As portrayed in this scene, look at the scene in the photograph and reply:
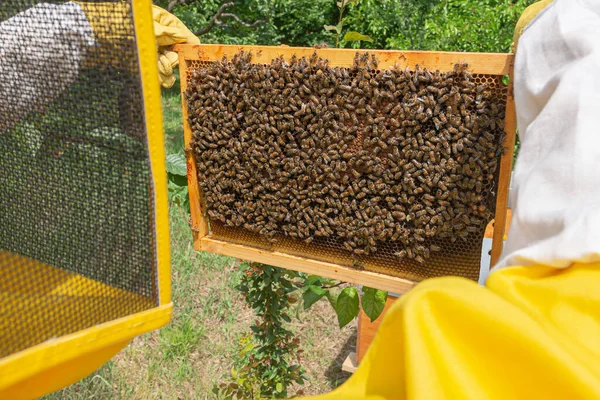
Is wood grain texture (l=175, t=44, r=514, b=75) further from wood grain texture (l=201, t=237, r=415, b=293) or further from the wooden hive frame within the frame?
wood grain texture (l=201, t=237, r=415, b=293)

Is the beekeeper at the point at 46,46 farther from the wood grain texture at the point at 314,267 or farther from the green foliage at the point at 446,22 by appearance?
the green foliage at the point at 446,22

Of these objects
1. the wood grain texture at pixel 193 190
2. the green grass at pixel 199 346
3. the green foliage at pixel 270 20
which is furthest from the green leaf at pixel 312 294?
the green foliage at pixel 270 20

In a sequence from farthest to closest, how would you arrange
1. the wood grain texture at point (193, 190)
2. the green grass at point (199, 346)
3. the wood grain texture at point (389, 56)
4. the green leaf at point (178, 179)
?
1. the green grass at point (199, 346)
2. the green leaf at point (178, 179)
3. the wood grain texture at point (193, 190)
4. the wood grain texture at point (389, 56)

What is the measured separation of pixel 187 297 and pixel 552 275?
4.35m

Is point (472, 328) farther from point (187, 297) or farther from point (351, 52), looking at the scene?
point (187, 297)

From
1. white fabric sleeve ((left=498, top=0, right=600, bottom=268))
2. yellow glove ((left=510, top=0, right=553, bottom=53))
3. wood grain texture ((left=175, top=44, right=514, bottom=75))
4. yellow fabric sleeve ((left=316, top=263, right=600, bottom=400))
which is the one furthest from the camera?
wood grain texture ((left=175, top=44, right=514, bottom=75))

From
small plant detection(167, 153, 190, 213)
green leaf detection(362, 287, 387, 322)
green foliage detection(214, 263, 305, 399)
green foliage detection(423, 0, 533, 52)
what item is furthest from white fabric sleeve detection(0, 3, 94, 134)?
green foliage detection(423, 0, 533, 52)

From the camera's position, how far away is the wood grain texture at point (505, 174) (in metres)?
1.74

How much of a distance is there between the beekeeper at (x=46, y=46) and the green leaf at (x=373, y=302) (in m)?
1.83

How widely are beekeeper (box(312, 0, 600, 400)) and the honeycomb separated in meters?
0.66

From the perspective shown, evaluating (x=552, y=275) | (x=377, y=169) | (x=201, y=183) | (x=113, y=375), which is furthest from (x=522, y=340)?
(x=113, y=375)

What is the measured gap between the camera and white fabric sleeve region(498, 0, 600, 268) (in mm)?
925

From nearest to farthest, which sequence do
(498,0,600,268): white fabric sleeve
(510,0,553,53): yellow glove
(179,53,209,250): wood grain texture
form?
(498,0,600,268): white fabric sleeve, (510,0,553,53): yellow glove, (179,53,209,250): wood grain texture

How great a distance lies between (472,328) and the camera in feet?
2.36
